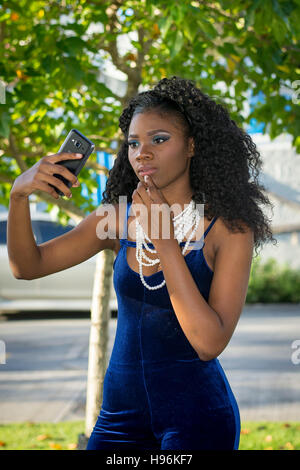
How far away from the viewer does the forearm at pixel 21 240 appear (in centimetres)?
198

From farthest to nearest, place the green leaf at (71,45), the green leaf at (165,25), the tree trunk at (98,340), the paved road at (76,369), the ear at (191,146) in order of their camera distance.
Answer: the paved road at (76,369) < the tree trunk at (98,340) < the green leaf at (71,45) < the green leaf at (165,25) < the ear at (191,146)

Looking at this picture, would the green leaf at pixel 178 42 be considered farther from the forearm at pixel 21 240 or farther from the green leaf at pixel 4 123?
the forearm at pixel 21 240

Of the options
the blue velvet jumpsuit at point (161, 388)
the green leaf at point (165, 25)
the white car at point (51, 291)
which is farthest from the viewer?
the white car at point (51, 291)

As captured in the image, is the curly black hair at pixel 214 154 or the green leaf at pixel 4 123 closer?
the curly black hair at pixel 214 154

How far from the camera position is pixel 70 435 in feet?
15.2

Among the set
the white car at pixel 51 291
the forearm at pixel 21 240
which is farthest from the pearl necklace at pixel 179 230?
the white car at pixel 51 291

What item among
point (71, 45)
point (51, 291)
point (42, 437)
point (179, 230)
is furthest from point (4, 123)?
point (51, 291)

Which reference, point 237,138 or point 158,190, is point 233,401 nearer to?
point 158,190

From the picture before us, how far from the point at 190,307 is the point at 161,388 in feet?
1.00

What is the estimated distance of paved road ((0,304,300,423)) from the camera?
5410 millimetres

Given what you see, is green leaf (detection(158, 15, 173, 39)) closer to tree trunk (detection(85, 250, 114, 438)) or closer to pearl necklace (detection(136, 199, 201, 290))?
pearl necklace (detection(136, 199, 201, 290))

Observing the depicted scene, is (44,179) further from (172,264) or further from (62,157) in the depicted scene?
(172,264)

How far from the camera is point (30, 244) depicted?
2051 millimetres
